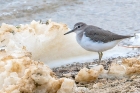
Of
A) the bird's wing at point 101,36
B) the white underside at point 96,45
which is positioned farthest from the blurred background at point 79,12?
the white underside at point 96,45

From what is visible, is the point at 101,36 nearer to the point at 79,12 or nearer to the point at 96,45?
the point at 96,45

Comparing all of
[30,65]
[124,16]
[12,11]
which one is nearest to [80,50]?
[30,65]

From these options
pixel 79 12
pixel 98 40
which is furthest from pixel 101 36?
pixel 79 12

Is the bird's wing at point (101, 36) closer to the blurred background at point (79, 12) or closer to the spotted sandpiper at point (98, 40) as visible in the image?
the spotted sandpiper at point (98, 40)

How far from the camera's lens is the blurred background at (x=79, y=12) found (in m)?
8.75

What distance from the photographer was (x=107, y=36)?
20.2ft

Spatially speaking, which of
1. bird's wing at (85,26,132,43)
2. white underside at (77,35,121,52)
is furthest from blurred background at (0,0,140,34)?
white underside at (77,35,121,52)

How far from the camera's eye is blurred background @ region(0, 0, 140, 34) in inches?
344

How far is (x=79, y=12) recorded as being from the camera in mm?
10031

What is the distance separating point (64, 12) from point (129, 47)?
3.79 meters

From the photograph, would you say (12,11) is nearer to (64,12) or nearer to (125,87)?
(64,12)

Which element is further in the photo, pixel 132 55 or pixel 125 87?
pixel 132 55

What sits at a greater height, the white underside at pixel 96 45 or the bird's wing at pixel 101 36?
the bird's wing at pixel 101 36

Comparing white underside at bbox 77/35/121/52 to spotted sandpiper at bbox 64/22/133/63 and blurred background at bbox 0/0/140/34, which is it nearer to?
spotted sandpiper at bbox 64/22/133/63
